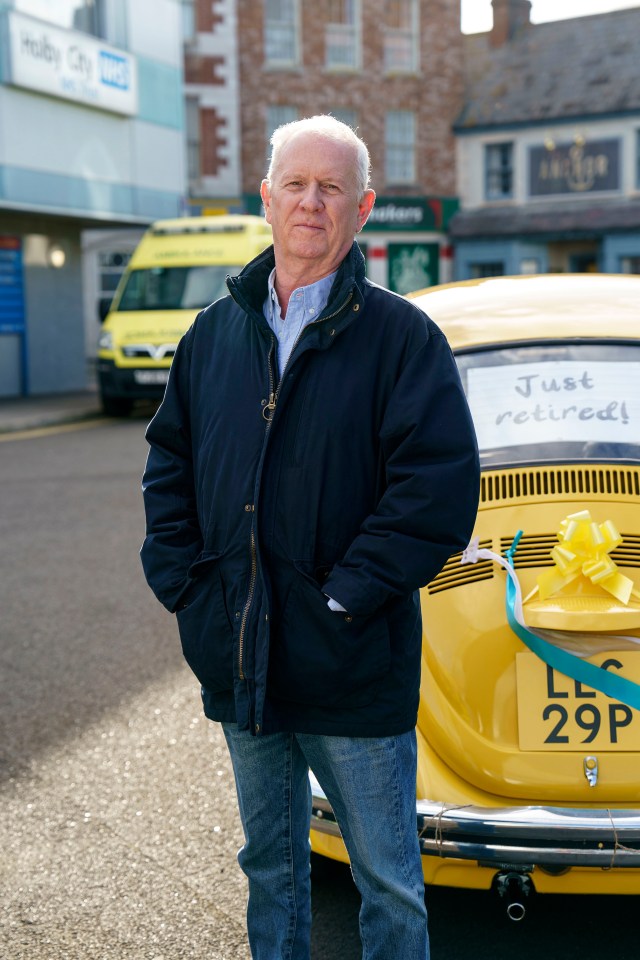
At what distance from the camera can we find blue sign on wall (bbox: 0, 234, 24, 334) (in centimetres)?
2008

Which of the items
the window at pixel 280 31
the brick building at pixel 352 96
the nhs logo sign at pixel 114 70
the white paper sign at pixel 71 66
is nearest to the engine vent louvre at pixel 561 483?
the white paper sign at pixel 71 66

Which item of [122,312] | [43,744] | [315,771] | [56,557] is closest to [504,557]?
[315,771]

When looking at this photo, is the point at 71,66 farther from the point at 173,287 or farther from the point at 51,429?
the point at 51,429

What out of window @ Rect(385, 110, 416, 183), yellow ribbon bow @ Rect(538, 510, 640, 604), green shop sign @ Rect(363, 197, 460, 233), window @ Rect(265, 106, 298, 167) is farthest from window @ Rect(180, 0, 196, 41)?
yellow ribbon bow @ Rect(538, 510, 640, 604)

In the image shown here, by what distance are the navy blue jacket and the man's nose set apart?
0.14 meters

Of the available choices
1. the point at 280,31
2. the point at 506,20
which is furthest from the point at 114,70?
the point at 506,20

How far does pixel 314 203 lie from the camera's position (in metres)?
2.38

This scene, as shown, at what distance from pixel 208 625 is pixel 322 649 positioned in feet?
0.85

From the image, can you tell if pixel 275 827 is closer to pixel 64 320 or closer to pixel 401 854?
pixel 401 854

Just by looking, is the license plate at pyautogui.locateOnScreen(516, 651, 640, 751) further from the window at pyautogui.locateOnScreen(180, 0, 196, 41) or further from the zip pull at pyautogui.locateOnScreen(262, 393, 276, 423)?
the window at pyautogui.locateOnScreen(180, 0, 196, 41)

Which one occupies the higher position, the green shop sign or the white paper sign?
the white paper sign

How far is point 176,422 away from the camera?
2.61 meters

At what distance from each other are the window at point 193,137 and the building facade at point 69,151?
34.7 feet

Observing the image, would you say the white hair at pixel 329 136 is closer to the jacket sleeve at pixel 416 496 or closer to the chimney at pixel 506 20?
the jacket sleeve at pixel 416 496
